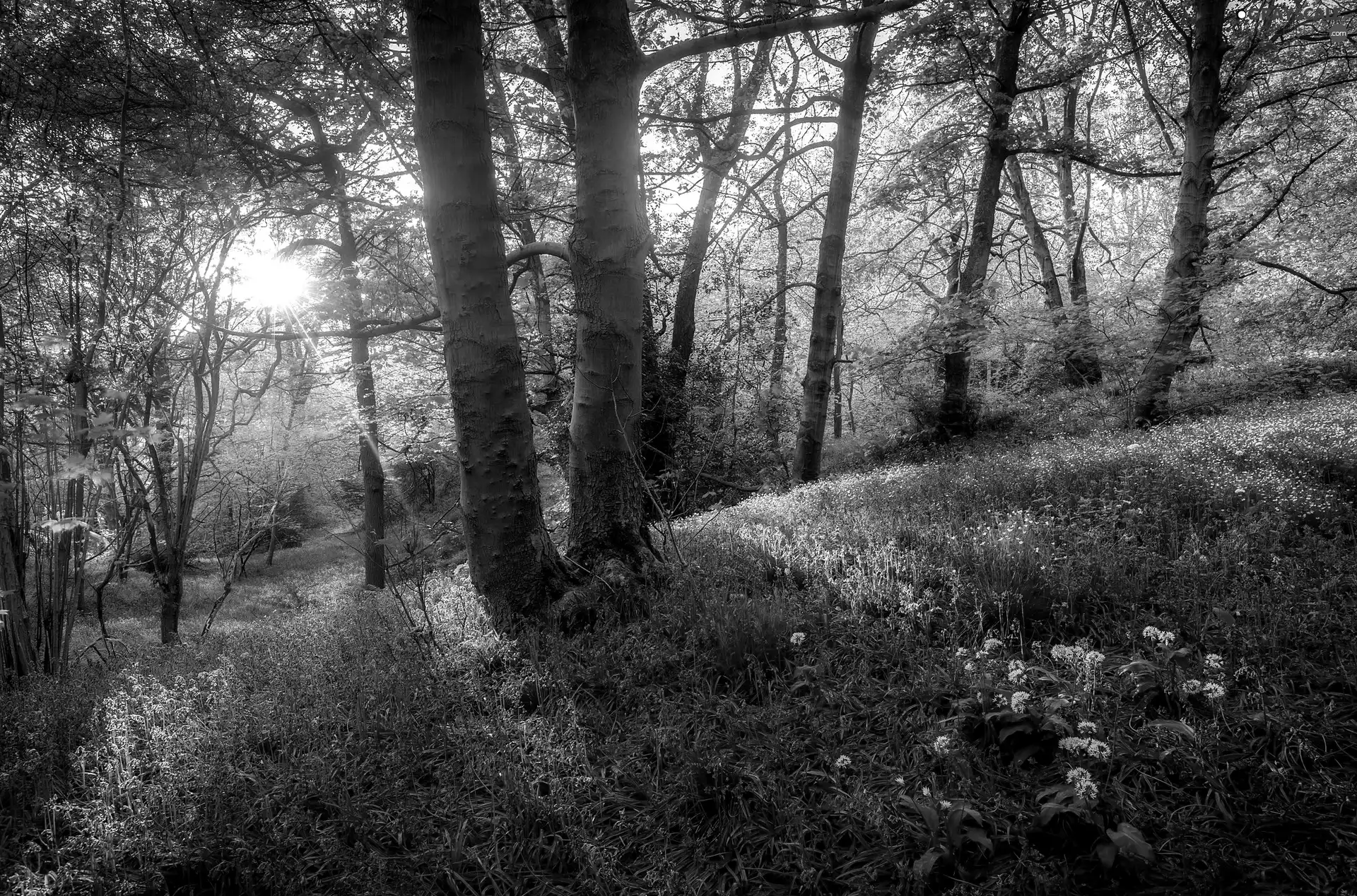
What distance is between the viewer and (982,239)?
11.1 meters

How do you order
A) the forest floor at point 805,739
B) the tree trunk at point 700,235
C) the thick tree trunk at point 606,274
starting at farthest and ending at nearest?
the tree trunk at point 700,235 < the thick tree trunk at point 606,274 < the forest floor at point 805,739

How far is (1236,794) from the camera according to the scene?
202cm

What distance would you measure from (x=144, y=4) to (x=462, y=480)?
5556 millimetres

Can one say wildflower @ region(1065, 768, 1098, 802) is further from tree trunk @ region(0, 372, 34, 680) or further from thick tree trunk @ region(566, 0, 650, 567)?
tree trunk @ region(0, 372, 34, 680)

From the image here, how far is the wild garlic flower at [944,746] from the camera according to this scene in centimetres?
218

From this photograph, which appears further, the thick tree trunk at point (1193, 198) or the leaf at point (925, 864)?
the thick tree trunk at point (1193, 198)

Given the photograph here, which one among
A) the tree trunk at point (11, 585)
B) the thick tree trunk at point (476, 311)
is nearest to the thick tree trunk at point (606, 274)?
the thick tree trunk at point (476, 311)

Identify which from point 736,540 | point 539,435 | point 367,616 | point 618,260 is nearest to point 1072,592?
point 736,540

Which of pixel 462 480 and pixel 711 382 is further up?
pixel 711 382

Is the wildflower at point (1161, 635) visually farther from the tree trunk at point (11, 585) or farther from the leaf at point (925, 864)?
the tree trunk at point (11, 585)

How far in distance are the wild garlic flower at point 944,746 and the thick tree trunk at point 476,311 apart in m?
2.61

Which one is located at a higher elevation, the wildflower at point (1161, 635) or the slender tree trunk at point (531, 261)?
the slender tree trunk at point (531, 261)

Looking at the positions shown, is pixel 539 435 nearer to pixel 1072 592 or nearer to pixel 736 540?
pixel 736 540

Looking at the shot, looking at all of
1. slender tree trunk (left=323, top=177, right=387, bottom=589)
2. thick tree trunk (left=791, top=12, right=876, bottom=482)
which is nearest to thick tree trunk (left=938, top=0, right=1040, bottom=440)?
thick tree trunk (left=791, top=12, right=876, bottom=482)
